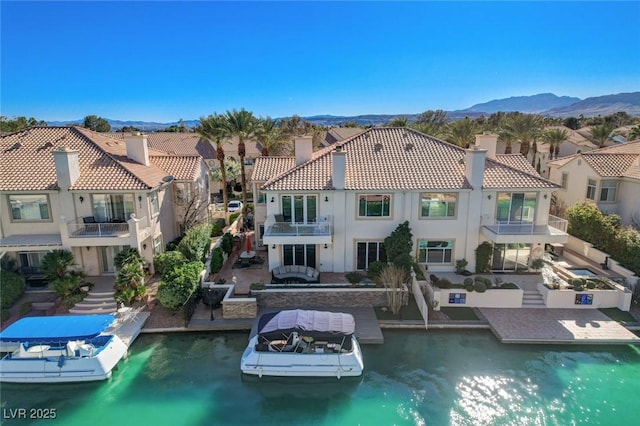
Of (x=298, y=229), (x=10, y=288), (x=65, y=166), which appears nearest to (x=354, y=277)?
(x=298, y=229)

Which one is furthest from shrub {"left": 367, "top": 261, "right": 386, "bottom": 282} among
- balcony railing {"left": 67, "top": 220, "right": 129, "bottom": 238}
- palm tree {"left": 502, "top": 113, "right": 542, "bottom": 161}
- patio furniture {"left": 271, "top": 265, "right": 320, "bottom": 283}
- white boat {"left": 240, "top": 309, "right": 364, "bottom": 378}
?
palm tree {"left": 502, "top": 113, "right": 542, "bottom": 161}

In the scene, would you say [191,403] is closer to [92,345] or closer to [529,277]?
[92,345]

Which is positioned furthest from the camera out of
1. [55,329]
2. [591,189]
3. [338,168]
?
[591,189]

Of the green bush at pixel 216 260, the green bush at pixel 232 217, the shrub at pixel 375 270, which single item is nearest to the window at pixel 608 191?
the shrub at pixel 375 270

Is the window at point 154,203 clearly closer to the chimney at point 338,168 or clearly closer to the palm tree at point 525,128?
the chimney at point 338,168

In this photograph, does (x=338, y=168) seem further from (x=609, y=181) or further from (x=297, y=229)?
(x=609, y=181)

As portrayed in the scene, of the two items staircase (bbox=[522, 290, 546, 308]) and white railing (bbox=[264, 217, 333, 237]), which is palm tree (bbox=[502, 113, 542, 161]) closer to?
staircase (bbox=[522, 290, 546, 308])
